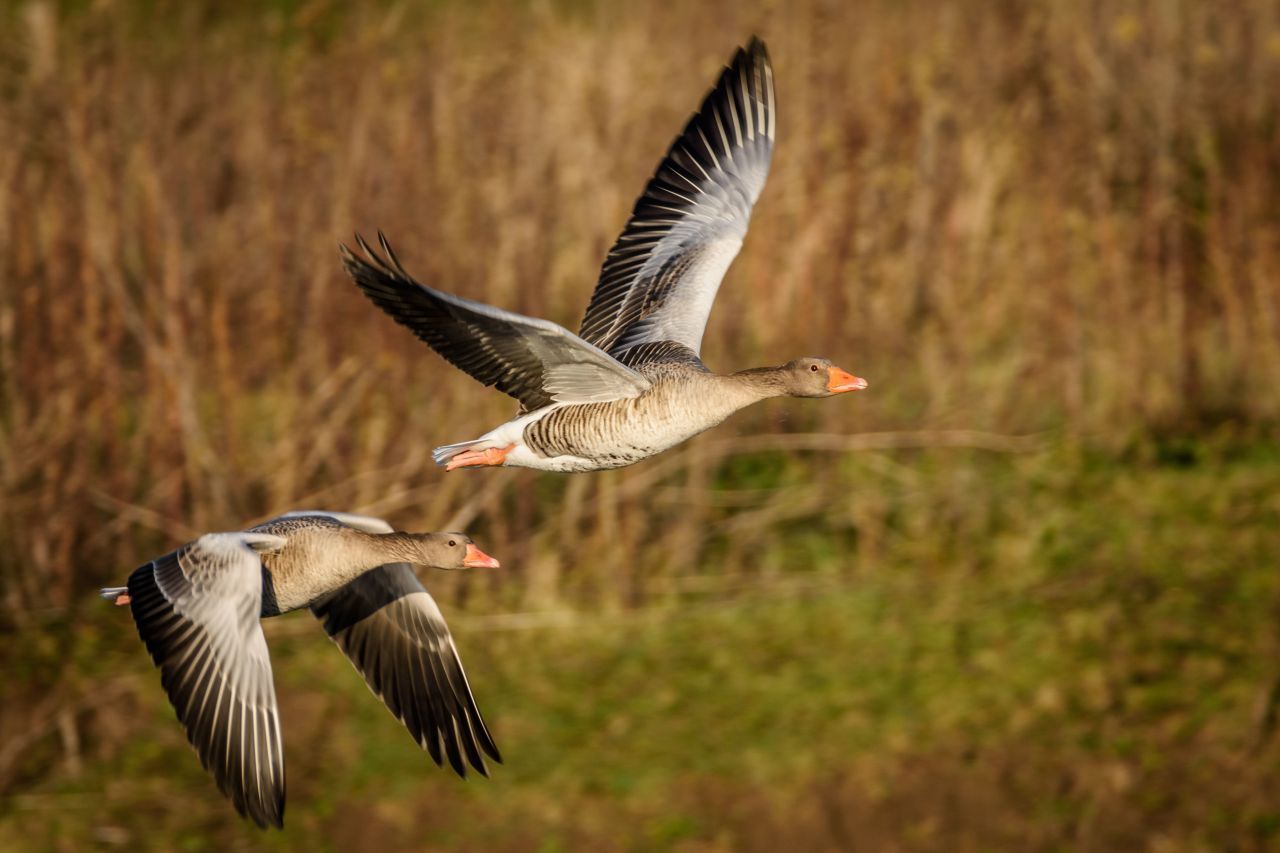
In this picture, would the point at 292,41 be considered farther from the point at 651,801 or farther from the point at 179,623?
the point at 179,623

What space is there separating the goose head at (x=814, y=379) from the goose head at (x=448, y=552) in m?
1.60

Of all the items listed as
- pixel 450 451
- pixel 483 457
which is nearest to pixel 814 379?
pixel 483 457

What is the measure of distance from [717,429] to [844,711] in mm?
2213

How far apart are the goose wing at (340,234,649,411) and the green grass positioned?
170 inches

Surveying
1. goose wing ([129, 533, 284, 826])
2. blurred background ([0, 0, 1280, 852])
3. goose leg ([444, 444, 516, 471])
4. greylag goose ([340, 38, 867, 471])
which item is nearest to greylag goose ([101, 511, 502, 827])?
goose wing ([129, 533, 284, 826])

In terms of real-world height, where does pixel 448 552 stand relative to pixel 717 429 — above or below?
below

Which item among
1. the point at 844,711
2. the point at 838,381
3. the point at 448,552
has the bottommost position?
the point at 844,711

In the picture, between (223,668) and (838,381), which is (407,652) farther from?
(838,381)

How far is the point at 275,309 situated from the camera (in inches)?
475

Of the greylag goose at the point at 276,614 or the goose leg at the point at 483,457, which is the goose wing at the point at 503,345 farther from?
the greylag goose at the point at 276,614

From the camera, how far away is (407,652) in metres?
7.24

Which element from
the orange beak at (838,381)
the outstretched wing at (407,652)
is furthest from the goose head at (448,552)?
the orange beak at (838,381)

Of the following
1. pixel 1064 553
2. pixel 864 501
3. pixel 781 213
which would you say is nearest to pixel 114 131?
pixel 781 213

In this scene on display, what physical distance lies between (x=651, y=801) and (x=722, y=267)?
13.5ft
